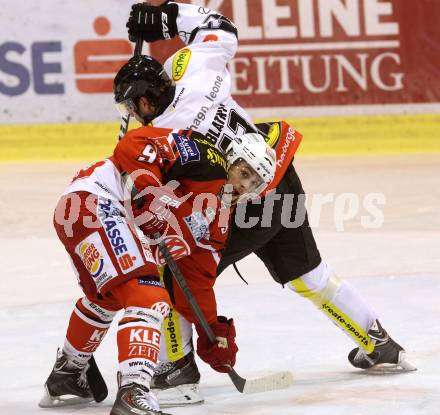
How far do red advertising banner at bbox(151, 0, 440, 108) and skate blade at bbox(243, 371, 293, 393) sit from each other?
476cm

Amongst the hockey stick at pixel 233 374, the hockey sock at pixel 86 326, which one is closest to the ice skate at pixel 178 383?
the hockey stick at pixel 233 374

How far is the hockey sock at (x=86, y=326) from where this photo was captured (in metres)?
4.09

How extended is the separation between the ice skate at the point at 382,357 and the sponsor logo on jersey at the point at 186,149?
3.14 feet

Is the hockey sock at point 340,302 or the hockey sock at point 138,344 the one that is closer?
the hockey sock at point 138,344

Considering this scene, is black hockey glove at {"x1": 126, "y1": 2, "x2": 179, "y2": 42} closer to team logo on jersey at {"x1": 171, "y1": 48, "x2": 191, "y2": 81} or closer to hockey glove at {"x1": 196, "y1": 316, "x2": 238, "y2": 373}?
team logo on jersey at {"x1": 171, "y1": 48, "x2": 191, "y2": 81}

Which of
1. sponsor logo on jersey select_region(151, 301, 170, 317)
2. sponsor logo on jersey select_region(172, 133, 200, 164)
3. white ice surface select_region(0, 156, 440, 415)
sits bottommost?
white ice surface select_region(0, 156, 440, 415)

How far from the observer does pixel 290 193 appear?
181 inches

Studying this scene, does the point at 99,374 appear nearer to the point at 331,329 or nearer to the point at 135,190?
the point at 135,190

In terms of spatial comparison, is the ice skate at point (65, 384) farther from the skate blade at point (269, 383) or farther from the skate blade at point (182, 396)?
the skate blade at point (269, 383)

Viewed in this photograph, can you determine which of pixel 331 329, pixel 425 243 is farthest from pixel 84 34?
pixel 331 329

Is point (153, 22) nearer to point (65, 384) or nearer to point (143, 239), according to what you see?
point (143, 239)

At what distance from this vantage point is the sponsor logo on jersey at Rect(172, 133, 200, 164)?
3980mm

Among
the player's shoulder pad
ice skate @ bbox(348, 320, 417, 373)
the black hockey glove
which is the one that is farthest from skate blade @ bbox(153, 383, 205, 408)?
the black hockey glove

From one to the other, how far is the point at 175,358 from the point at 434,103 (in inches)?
200
